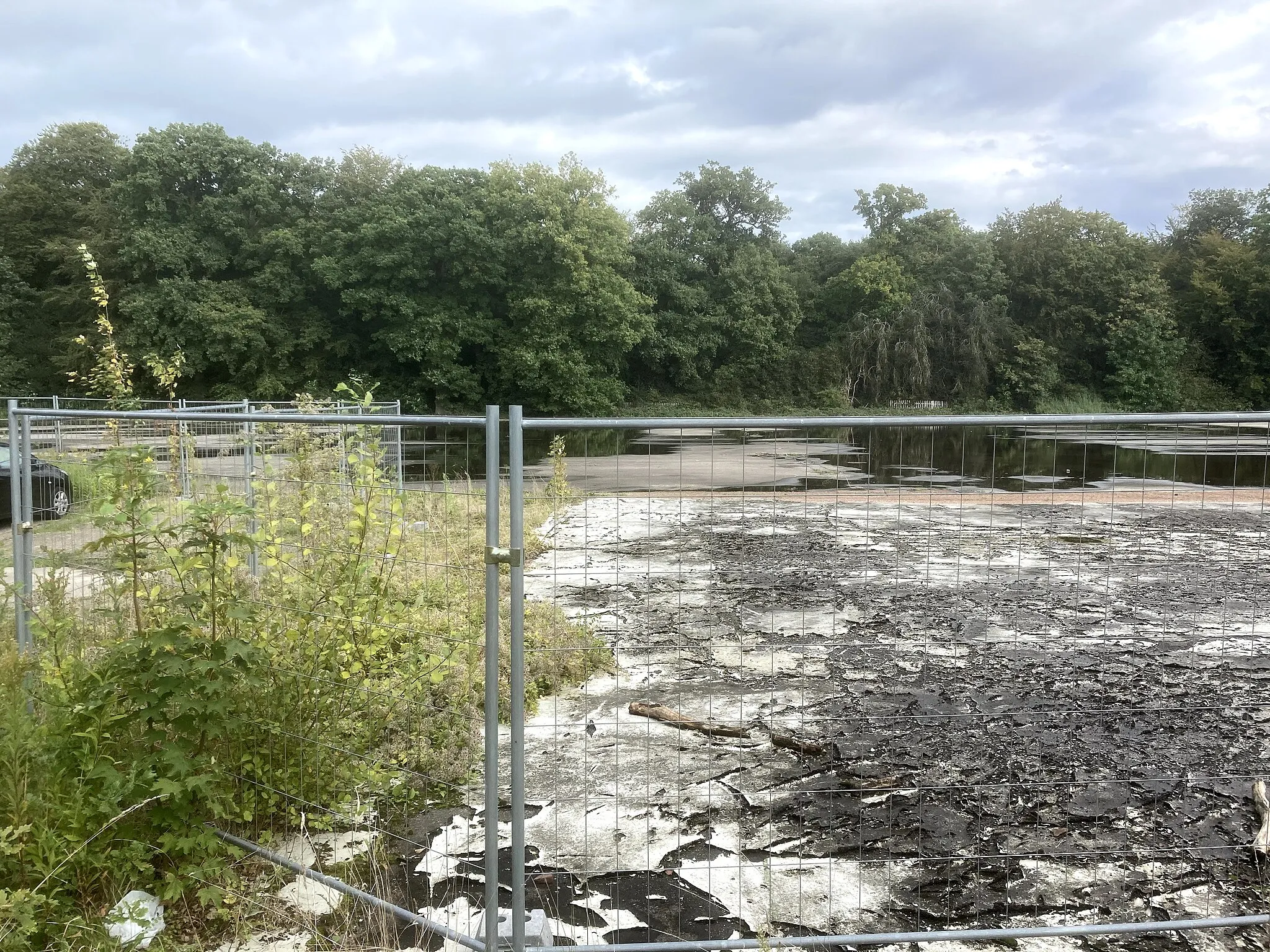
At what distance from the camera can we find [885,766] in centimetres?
509

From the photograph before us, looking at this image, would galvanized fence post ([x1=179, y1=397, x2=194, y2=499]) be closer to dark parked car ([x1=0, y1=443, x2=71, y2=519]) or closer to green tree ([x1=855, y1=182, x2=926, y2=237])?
dark parked car ([x1=0, y1=443, x2=71, y2=519])

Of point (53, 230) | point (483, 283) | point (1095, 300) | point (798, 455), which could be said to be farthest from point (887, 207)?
point (798, 455)

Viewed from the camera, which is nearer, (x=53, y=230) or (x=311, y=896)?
(x=311, y=896)

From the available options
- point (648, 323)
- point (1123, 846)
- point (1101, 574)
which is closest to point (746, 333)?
point (648, 323)

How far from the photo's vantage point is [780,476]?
394 centimetres

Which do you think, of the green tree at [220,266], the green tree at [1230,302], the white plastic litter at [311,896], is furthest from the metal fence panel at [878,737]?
the green tree at [1230,302]

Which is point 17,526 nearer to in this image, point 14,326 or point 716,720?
point 716,720

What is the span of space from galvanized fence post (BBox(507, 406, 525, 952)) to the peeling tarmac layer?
39 cm

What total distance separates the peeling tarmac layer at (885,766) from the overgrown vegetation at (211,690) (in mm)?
667

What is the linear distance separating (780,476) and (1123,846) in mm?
2323

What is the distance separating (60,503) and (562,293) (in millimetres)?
41744

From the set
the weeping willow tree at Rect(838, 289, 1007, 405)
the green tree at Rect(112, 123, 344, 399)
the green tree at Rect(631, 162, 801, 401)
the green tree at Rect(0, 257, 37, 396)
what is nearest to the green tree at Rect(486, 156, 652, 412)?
the green tree at Rect(631, 162, 801, 401)

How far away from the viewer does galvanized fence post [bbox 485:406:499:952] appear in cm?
306

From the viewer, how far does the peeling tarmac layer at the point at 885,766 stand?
374 centimetres
